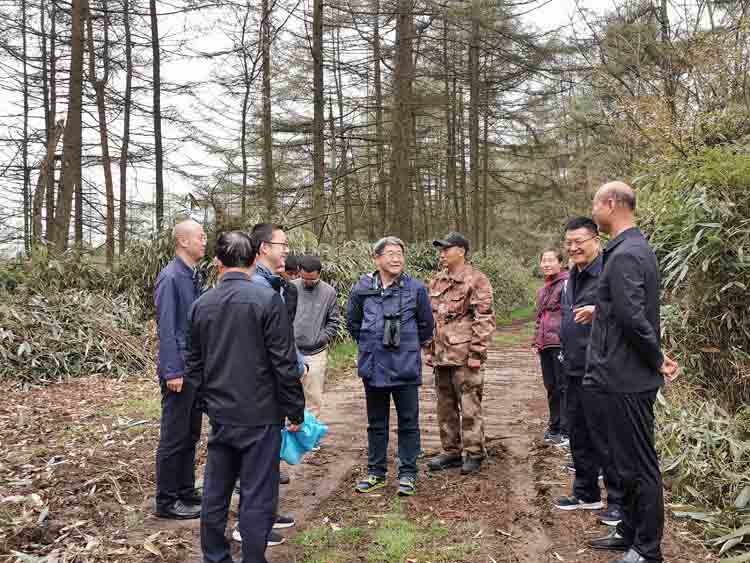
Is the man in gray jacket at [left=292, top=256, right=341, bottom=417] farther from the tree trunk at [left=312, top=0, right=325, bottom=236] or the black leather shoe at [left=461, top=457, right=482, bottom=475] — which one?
the tree trunk at [left=312, top=0, right=325, bottom=236]

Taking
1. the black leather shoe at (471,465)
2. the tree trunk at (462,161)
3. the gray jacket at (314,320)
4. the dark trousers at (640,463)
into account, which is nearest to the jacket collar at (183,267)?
the gray jacket at (314,320)

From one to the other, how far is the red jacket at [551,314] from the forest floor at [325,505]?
982mm

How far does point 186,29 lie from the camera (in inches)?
634

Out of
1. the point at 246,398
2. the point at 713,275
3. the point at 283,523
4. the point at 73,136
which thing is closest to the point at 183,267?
the point at 246,398

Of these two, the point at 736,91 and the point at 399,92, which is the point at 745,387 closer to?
the point at 736,91

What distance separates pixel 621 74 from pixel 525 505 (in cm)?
825

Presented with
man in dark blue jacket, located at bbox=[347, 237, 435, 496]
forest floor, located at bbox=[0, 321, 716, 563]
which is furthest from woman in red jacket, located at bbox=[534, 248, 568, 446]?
man in dark blue jacket, located at bbox=[347, 237, 435, 496]

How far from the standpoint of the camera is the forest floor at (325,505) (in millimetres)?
3619

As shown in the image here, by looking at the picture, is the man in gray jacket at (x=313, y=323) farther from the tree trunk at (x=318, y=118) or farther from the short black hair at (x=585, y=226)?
the tree trunk at (x=318, y=118)

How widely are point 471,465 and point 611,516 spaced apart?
1.28m

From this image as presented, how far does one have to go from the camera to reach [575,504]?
169 inches

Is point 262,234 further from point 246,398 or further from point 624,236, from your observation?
point 624,236

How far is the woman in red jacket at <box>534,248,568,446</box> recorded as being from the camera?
5914 millimetres

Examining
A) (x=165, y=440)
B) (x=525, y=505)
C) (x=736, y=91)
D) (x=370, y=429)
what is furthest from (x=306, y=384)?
(x=736, y=91)
